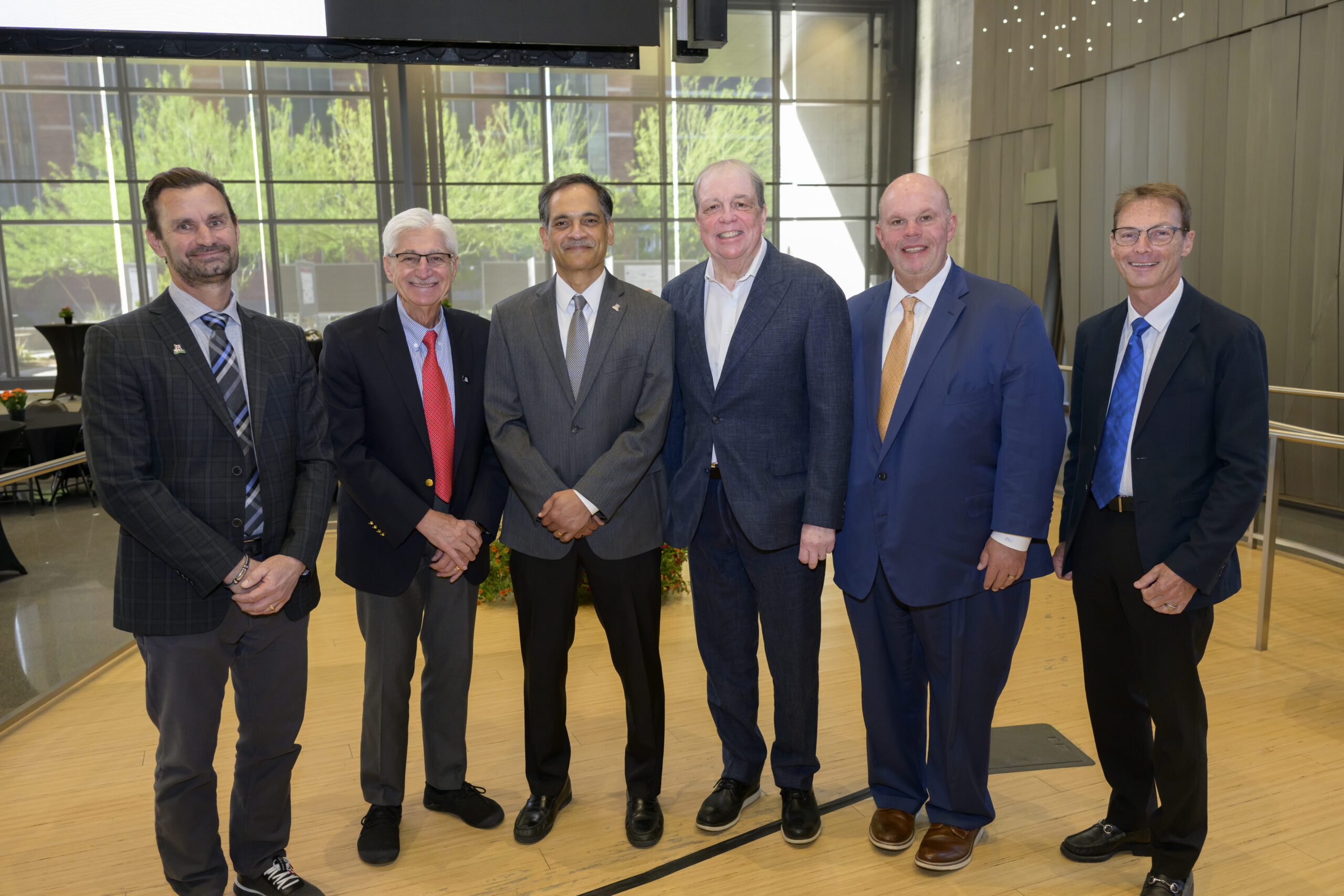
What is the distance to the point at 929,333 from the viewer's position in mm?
2475

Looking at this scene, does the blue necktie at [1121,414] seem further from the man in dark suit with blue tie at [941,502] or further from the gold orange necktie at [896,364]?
the gold orange necktie at [896,364]

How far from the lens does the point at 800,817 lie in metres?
2.74

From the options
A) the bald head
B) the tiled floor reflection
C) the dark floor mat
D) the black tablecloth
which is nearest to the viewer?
the bald head

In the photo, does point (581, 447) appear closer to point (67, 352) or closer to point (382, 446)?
point (382, 446)

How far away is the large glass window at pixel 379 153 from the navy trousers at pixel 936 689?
11.5m

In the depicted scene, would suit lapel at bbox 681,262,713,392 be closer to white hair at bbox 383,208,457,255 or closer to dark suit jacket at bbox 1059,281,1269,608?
white hair at bbox 383,208,457,255

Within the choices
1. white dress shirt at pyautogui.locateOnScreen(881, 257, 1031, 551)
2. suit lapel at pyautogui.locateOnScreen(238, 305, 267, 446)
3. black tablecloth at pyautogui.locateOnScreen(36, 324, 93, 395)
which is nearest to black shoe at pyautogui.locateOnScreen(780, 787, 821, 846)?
white dress shirt at pyautogui.locateOnScreen(881, 257, 1031, 551)

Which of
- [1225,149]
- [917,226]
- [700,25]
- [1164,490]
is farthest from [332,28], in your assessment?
[1225,149]

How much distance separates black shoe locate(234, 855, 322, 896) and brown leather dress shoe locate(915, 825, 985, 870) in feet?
5.71

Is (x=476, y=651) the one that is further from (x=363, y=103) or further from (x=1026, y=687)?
(x=363, y=103)

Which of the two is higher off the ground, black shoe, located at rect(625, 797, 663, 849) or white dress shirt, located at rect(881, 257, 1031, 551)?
white dress shirt, located at rect(881, 257, 1031, 551)

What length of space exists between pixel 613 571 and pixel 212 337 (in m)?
1.27

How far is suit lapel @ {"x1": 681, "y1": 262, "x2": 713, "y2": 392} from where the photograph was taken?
104 inches

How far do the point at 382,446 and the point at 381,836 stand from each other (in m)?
1.20
